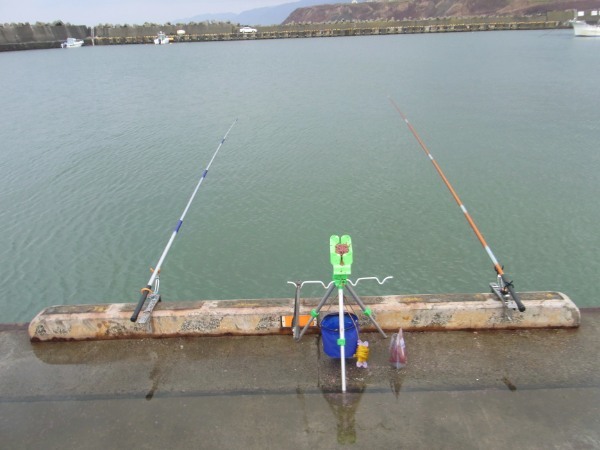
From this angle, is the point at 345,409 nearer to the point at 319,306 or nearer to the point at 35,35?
the point at 319,306

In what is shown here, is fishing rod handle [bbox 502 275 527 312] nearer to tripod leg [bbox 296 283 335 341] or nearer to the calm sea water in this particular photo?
tripod leg [bbox 296 283 335 341]

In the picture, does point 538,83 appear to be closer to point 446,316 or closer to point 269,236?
point 269,236

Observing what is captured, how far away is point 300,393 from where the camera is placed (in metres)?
4.07

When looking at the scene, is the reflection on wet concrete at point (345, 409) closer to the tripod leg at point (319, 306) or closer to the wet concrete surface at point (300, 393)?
the wet concrete surface at point (300, 393)

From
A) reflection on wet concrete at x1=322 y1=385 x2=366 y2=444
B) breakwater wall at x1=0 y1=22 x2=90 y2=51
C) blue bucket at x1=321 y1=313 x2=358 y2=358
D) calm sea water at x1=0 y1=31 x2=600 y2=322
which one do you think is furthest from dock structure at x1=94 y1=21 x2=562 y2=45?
reflection on wet concrete at x1=322 y1=385 x2=366 y2=444

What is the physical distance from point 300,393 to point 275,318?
3.02 feet

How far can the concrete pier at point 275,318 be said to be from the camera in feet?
15.4

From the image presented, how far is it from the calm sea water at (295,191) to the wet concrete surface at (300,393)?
3599mm

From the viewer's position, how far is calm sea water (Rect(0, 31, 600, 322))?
886cm

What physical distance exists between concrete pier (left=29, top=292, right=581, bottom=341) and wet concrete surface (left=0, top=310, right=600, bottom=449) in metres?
0.10

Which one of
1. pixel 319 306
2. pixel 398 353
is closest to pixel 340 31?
pixel 319 306

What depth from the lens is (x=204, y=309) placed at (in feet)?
16.0

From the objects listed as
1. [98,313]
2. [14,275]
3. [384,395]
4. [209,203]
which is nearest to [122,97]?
[209,203]

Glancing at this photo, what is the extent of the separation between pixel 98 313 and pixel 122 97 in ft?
89.2
